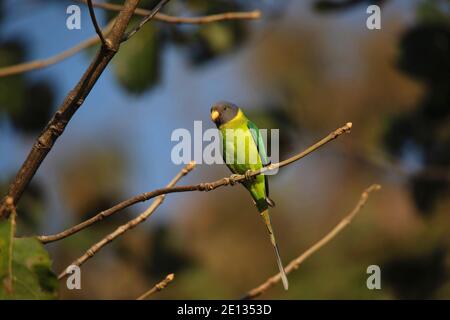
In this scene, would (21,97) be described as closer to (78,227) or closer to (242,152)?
(242,152)

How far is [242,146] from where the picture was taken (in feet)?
6.89

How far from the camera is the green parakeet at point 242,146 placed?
2.03 meters

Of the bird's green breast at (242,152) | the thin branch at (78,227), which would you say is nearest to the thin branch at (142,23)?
the thin branch at (78,227)

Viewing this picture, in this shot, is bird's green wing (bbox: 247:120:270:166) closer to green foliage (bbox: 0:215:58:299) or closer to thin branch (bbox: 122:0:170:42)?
thin branch (bbox: 122:0:170:42)

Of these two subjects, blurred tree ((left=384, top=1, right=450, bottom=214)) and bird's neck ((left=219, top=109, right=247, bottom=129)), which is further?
blurred tree ((left=384, top=1, right=450, bottom=214))

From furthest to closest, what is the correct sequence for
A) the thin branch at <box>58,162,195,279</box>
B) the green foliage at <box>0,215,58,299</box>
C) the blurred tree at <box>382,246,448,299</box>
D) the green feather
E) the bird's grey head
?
the blurred tree at <box>382,246,448,299</box> → the bird's grey head → the green feather → the thin branch at <box>58,162,195,279</box> → the green foliage at <box>0,215,58,299</box>

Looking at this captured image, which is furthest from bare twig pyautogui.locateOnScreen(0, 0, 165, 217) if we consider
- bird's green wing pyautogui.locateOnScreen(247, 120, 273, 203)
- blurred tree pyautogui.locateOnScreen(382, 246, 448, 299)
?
blurred tree pyautogui.locateOnScreen(382, 246, 448, 299)

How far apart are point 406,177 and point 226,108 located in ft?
2.42

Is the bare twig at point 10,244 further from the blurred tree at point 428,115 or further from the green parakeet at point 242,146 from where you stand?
the blurred tree at point 428,115

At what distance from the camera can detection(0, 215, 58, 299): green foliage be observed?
929 millimetres

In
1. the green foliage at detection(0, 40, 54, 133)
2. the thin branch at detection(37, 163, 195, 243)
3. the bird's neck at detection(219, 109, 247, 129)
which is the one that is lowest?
the thin branch at detection(37, 163, 195, 243)

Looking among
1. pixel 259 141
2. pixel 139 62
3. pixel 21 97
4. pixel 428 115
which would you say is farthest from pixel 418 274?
pixel 21 97

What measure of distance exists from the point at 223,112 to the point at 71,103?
44.7 inches

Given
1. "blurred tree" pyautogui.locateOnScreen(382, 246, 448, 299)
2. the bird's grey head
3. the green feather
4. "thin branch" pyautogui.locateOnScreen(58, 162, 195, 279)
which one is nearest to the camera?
"thin branch" pyautogui.locateOnScreen(58, 162, 195, 279)
